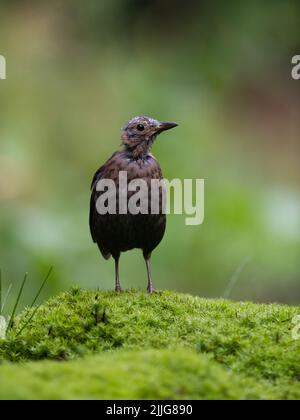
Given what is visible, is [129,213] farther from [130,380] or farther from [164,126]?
[130,380]

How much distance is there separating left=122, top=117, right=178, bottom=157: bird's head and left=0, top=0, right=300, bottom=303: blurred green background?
2970 mm

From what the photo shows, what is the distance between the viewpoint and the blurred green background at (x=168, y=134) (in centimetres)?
906

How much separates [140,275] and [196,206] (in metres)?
0.98

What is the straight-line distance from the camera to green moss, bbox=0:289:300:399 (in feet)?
9.87

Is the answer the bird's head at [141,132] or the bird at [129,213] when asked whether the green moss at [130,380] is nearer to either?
the bird at [129,213]

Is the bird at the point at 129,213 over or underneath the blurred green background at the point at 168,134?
underneath

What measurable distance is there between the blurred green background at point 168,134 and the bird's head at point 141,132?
9.74ft

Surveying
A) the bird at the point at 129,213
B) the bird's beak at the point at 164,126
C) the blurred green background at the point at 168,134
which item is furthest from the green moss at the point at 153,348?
the blurred green background at the point at 168,134

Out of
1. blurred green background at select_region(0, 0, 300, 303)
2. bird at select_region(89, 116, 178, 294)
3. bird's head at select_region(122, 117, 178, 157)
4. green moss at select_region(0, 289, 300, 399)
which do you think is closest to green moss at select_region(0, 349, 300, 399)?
green moss at select_region(0, 289, 300, 399)

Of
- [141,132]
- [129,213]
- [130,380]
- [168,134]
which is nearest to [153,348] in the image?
[130,380]

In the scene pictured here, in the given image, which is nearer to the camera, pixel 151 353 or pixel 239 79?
pixel 151 353

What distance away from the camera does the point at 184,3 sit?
473 inches

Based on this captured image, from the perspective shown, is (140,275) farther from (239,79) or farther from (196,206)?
(239,79)
